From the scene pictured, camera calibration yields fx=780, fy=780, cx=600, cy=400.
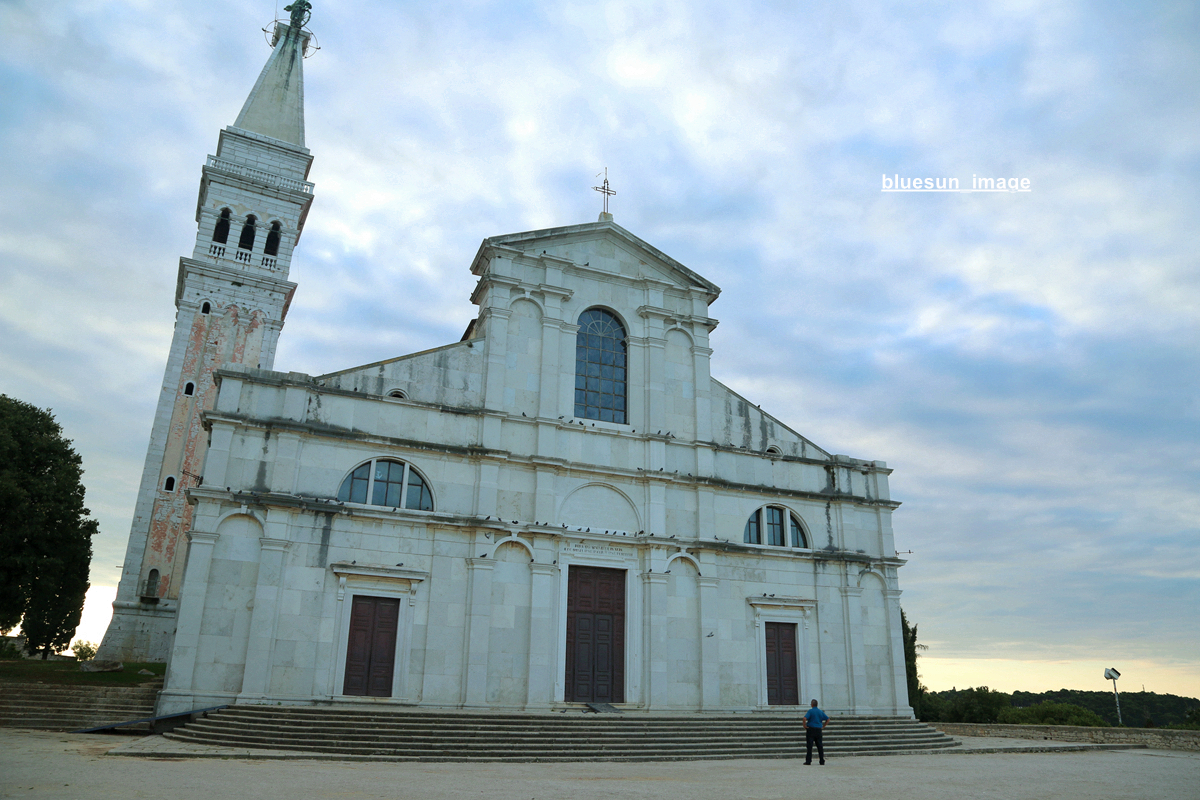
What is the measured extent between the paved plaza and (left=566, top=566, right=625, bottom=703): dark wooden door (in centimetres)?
523

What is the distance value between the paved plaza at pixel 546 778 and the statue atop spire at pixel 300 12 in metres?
42.4

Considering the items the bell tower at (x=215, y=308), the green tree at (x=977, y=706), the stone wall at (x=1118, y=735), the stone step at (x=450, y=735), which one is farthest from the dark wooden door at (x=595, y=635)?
the green tree at (x=977, y=706)

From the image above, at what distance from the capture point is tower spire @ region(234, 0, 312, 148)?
4209cm

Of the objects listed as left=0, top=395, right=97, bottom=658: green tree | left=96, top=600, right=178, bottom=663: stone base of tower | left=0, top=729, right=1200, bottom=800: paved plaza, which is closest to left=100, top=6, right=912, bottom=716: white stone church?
left=0, top=729, right=1200, bottom=800: paved plaza

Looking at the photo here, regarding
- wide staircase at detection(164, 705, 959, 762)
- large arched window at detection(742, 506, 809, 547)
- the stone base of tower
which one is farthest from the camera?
the stone base of tower

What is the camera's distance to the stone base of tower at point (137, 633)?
32.1 meters

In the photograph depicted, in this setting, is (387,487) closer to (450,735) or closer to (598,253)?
(450,735)

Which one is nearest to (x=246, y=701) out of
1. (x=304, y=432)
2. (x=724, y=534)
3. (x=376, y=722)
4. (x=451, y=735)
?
(x=376, y=722)

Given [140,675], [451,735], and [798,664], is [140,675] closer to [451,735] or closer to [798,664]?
[451,735]

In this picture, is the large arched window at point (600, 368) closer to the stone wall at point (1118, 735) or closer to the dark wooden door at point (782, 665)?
the dark wooden door at point (782, 665)

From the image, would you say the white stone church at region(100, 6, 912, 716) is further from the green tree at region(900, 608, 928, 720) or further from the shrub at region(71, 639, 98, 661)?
the shrub at region(71, 639, 98, 661)

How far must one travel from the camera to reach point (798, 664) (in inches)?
990

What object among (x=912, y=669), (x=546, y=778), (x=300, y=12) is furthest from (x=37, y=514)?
(x=912, y=669)

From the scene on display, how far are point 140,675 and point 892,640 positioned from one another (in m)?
24.7
